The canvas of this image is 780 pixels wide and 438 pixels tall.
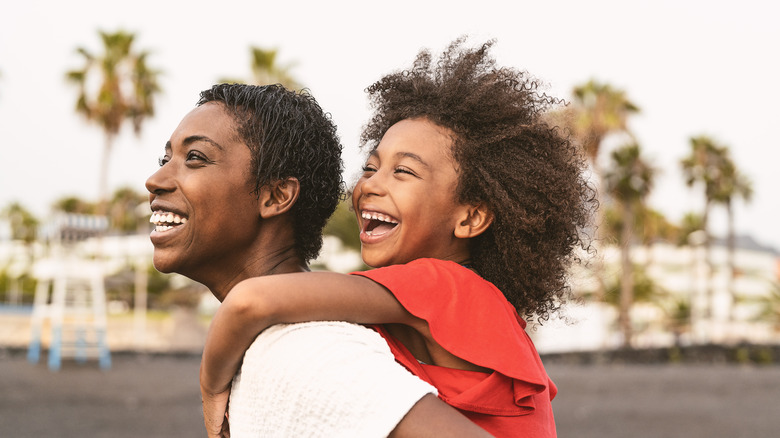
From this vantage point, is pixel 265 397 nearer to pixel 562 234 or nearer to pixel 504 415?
pixel 504 415

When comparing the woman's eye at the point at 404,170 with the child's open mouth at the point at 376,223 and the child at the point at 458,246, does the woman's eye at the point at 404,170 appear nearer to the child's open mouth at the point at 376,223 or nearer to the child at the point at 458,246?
the child at the point at 458,246

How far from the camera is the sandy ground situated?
13.0 meters

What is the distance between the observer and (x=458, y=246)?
197 centimetres

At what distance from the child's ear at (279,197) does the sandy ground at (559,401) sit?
10849mm

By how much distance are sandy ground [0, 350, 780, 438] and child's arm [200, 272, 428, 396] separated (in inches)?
437

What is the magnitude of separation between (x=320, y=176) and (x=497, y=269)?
486 millimetres

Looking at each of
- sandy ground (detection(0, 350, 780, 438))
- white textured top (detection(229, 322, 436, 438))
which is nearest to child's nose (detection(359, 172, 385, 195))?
white textured top (detection(229, 322, 436, 438))

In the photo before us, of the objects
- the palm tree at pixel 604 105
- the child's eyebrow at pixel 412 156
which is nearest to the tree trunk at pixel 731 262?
the palm tree at pixel 604 105

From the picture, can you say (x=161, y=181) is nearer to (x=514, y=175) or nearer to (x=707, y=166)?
(x=514, y=175)

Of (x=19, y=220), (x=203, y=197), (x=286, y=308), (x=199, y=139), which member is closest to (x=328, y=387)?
(x=286, y=308)

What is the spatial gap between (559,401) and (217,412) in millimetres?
15956

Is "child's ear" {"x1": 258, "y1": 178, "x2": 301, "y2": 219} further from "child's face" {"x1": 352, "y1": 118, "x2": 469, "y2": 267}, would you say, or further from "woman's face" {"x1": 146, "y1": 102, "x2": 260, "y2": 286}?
"child's face" {"x1": 352, "y1": 118, "x2": 469, "y2": 267}

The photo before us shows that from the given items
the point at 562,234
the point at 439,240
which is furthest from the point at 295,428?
the point at 562,234

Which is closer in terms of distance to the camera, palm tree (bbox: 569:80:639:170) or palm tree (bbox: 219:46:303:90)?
palm tree (bbox: 219:46:303:90)
